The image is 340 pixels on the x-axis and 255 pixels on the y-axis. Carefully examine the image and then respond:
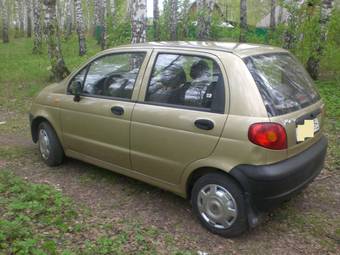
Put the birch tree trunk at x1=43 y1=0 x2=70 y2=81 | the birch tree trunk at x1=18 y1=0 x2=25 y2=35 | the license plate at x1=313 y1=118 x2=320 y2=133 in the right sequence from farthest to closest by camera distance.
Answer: the birch tree trunk at x1=18 y1=0 x2=25 y2=35 < the birch tree trunk at x1=43 y1=0 x2=70 y2=81 < the license plate at x1=313 y1=118 x2=320 y2=133

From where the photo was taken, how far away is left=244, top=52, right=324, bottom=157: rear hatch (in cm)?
357

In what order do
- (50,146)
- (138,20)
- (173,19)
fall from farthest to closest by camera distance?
1. (173,19)
2. (138,20)
3. (50,146)

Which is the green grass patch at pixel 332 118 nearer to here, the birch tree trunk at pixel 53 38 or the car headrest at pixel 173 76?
the car headrest at pixel 173 76

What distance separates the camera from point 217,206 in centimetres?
378

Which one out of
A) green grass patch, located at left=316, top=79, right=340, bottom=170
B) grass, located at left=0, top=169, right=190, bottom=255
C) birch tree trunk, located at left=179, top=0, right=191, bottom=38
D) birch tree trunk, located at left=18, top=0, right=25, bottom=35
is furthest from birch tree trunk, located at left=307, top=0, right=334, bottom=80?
birch tree trunk, located at left=18, top=0, right=25, bottom=35

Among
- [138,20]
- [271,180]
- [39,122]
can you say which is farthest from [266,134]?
[138,20]

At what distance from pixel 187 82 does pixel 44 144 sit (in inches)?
105

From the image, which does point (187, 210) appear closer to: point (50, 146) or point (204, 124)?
point (204, 124)

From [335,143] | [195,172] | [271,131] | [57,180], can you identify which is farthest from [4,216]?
[335,143]

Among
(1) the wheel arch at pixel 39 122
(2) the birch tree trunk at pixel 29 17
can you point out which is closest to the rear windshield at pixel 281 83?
(1) the wheel arch at pixel 39 122

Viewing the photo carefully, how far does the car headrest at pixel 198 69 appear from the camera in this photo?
154 inches

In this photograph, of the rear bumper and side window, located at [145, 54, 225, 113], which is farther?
side window, located at [145, 54, 225, 113]

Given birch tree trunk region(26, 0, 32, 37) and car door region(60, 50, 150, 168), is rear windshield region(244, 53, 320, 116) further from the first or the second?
birch tree trunk region(26, 0, 32, 37)

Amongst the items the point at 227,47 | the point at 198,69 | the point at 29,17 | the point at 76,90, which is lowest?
the point at 76,90
